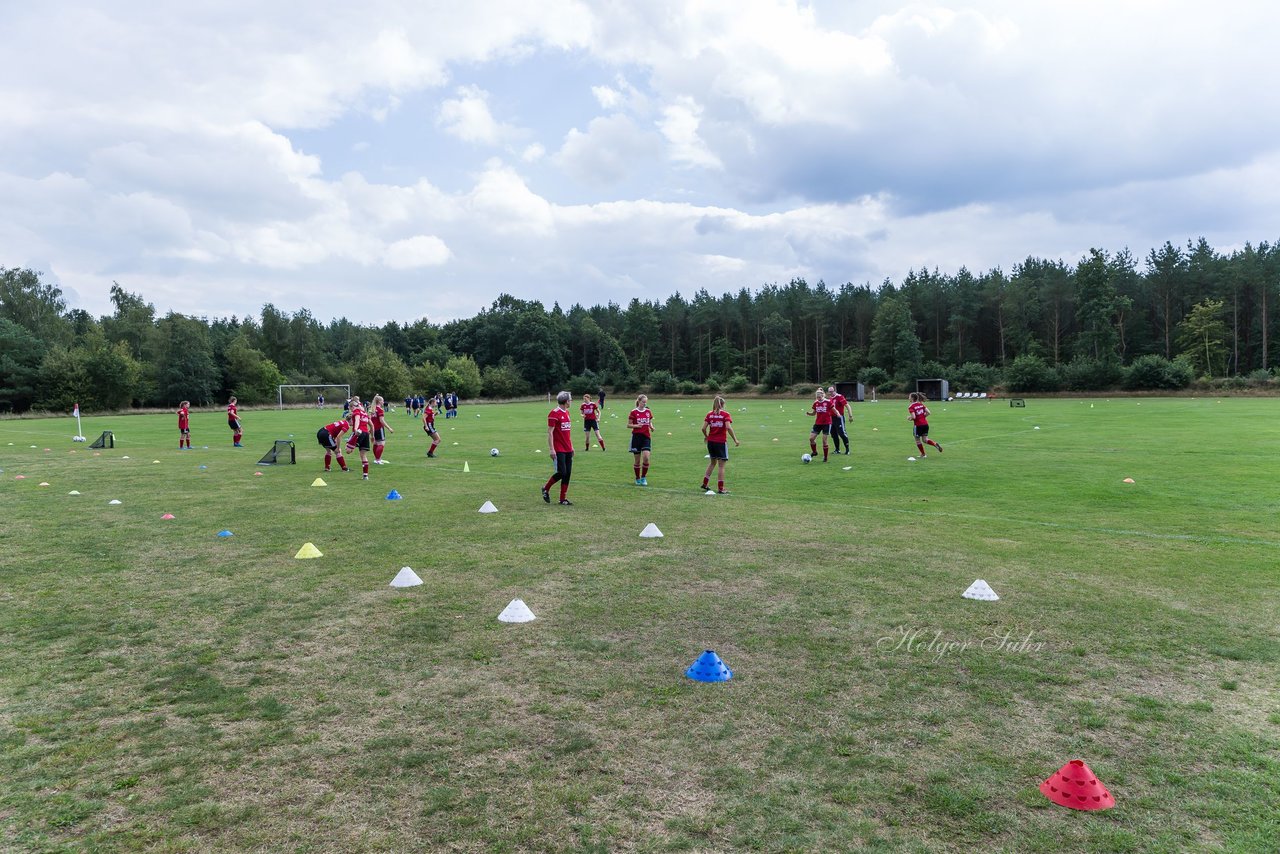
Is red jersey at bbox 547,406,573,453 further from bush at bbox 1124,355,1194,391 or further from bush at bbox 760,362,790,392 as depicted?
bush at bbox 760,362,790,392

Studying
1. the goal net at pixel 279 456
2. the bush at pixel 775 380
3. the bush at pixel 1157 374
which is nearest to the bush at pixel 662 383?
the bush at pixel 775 380

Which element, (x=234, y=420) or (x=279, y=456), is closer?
(x=279, y=456)

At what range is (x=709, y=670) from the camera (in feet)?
18.8

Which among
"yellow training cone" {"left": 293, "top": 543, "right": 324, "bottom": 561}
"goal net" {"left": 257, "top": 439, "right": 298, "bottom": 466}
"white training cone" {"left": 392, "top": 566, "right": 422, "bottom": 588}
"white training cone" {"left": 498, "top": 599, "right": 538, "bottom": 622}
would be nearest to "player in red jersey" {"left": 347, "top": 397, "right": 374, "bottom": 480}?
"goal net" {"left": 257, "top": 439, "right": 298, "bottom": 466}

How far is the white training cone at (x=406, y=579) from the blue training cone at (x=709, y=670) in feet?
13.1

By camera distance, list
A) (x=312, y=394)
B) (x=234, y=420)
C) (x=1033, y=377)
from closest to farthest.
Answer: (x=234, y=420) → (x=1033, y=377) → (x=312, y=394)

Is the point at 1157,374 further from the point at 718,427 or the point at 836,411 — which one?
the point at 718,427

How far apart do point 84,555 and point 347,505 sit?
4809 millimetres

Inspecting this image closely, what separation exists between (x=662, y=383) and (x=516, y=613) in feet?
327

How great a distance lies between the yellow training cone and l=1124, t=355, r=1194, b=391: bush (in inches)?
3240

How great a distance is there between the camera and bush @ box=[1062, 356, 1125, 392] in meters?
75.6

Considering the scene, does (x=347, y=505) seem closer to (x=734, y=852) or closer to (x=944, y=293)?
(x=734, y=852)

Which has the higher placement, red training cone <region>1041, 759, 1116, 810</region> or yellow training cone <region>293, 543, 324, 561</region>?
yellow training cone <region>293, 543, 324, 561</region>

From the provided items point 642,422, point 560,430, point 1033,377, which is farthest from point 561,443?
point 1033,377
